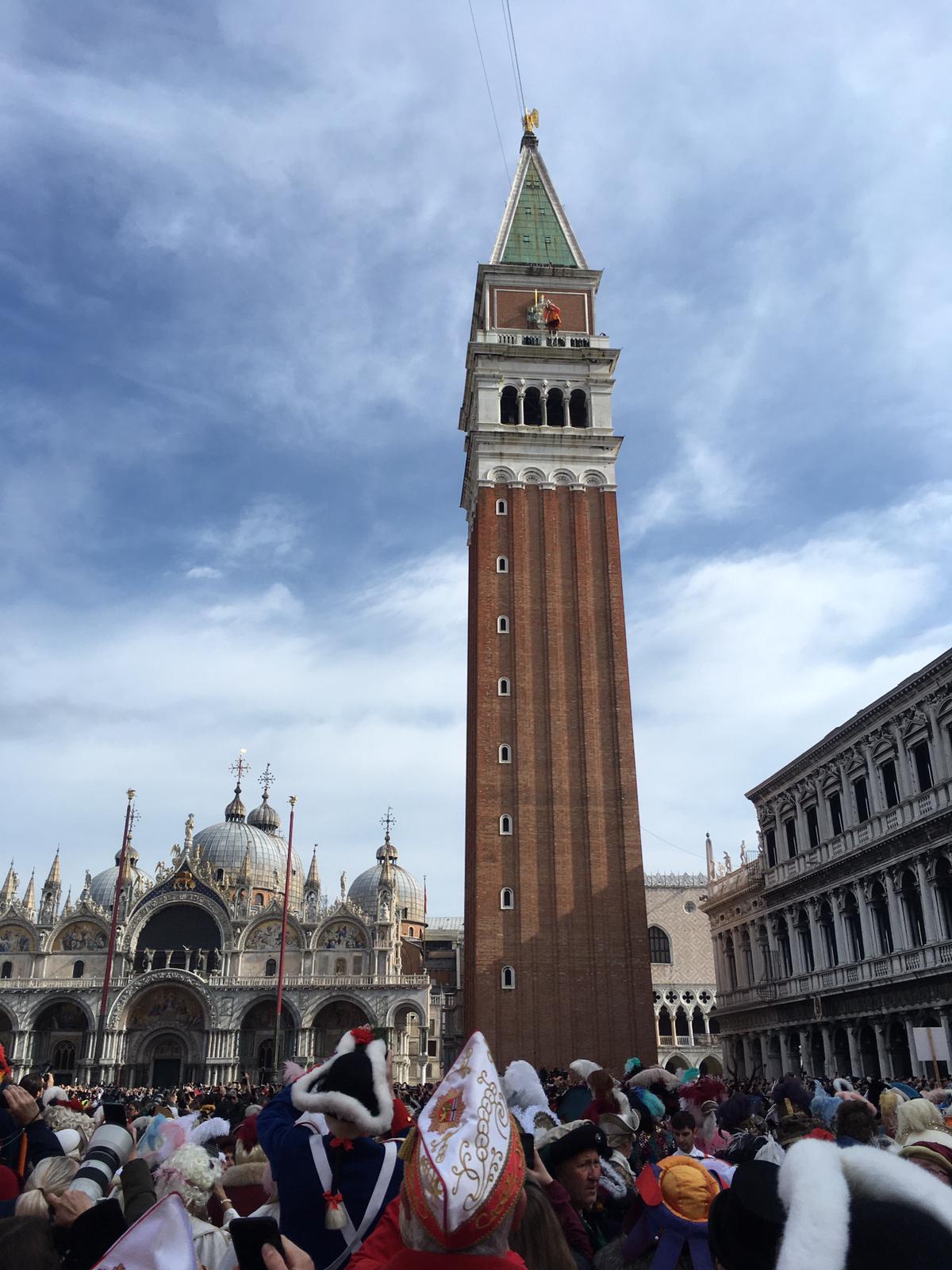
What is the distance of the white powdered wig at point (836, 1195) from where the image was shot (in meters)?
1.69

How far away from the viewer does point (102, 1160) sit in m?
4.70

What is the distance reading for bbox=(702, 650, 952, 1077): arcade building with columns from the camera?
2658 centimetres

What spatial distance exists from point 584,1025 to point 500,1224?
33.9 meters

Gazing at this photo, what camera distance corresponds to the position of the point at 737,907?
4169cm

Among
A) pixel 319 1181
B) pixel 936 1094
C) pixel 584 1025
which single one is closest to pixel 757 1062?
pixel 584 1025

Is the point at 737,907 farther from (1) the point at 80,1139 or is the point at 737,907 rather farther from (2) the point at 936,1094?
(1) the point at 80,1139

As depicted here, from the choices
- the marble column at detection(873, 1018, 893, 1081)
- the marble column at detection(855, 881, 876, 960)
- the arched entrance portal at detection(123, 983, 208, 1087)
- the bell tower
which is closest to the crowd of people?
the marble column at detection(873, 1018, 893, 1081)

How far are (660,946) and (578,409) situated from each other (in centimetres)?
3368

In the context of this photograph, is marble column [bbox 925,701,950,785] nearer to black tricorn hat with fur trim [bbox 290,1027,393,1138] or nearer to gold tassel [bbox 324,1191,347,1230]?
black tricorn hat with fur trim [bbox 290,1027,393,1138]

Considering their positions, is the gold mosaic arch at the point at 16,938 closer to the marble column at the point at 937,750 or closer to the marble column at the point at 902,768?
the marble column at the point at 902,768

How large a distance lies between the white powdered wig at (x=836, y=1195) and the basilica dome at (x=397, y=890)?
7263 centimetres

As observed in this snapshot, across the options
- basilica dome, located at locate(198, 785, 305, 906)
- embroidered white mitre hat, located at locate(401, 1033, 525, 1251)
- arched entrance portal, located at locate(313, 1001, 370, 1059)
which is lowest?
embroidered white mitre hat, located at locate(401, 1033, 525, 1251)

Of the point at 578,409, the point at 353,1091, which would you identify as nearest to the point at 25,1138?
the point at 353,1091

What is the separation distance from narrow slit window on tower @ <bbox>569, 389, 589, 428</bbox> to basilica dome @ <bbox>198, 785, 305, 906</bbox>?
37.0 metres
